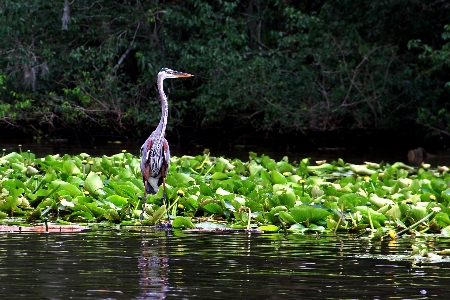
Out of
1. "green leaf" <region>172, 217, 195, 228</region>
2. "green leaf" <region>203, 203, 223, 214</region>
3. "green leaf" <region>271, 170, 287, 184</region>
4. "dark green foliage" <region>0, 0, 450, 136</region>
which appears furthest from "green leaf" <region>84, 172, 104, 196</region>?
"dark green foliage" <region>0, 0, 450, 136</region>

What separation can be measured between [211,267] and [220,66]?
16.6m

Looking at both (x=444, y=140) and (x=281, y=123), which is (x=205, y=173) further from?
(x=444, y=140)

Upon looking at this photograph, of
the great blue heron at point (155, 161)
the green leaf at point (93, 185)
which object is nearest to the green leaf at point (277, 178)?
the great blue heron at point (155, 161)

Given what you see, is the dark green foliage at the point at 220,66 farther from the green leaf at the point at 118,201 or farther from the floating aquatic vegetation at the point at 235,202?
the green leaf at the point at 118,201

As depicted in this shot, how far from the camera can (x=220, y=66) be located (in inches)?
870

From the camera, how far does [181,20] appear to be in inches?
912

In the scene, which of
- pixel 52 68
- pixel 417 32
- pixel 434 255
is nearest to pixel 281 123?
pixel 417 32

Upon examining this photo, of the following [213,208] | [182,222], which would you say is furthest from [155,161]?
[182,222]

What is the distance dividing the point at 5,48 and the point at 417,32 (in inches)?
387

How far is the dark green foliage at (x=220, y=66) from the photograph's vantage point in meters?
21.8

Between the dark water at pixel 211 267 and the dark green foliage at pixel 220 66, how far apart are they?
1477 centimetres

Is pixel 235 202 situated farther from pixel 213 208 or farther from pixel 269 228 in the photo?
pixel 269 228

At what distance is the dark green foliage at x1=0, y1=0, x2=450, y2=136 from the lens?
21.8 metres

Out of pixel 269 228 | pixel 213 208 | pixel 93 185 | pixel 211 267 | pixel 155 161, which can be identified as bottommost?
pixel 211 267
